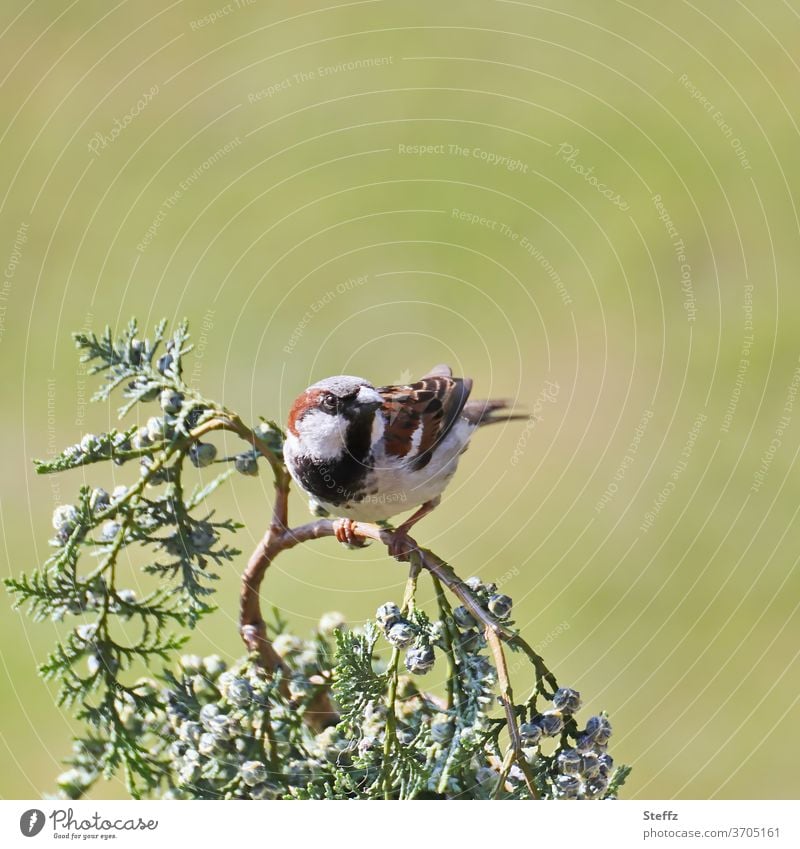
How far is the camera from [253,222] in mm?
3535

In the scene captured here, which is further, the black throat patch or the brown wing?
the brown wing

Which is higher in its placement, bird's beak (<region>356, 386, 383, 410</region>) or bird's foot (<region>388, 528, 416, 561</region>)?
bird's beak (<region>356, 386, 383, 410</region>)

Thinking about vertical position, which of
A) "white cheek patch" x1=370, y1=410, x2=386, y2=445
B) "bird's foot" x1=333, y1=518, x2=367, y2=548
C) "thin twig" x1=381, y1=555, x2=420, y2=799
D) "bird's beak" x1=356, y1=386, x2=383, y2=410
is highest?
"bird's beak" x1=356, y1=386, x2=383, y2=410

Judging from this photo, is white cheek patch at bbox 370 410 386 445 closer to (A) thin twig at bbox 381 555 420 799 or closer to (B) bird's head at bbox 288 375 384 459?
(B) bird's head at bbox 288 375 384 459

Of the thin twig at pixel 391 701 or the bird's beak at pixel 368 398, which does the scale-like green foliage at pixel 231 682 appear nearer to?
the thin twig at pixel 391 701

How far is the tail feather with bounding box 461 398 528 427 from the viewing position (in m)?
1.44

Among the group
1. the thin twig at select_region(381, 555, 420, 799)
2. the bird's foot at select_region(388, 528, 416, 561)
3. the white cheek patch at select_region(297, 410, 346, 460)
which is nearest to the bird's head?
the white cheek patch at select_region(297, 410, 346, 460)

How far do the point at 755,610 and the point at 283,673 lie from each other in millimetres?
2218

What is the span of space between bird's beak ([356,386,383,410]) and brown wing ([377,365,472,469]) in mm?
56

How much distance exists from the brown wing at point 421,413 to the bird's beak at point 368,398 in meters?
0.06

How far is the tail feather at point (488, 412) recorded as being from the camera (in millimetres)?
1442

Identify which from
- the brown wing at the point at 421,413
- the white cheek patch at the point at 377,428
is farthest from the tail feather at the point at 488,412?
the white cheek patch at the point at 377,428

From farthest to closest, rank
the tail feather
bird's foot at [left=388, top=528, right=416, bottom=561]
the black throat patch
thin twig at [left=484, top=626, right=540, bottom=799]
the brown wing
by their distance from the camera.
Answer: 1. the tail feather
2. the brown wing
3. the black throat patch
4. bird's foot at [left=388, top=528, right=416, bottom=561]
5. thin twig at [left=484, top=626, right=540, bottom=799]

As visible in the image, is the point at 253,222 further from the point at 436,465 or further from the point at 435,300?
the point at 436,465
